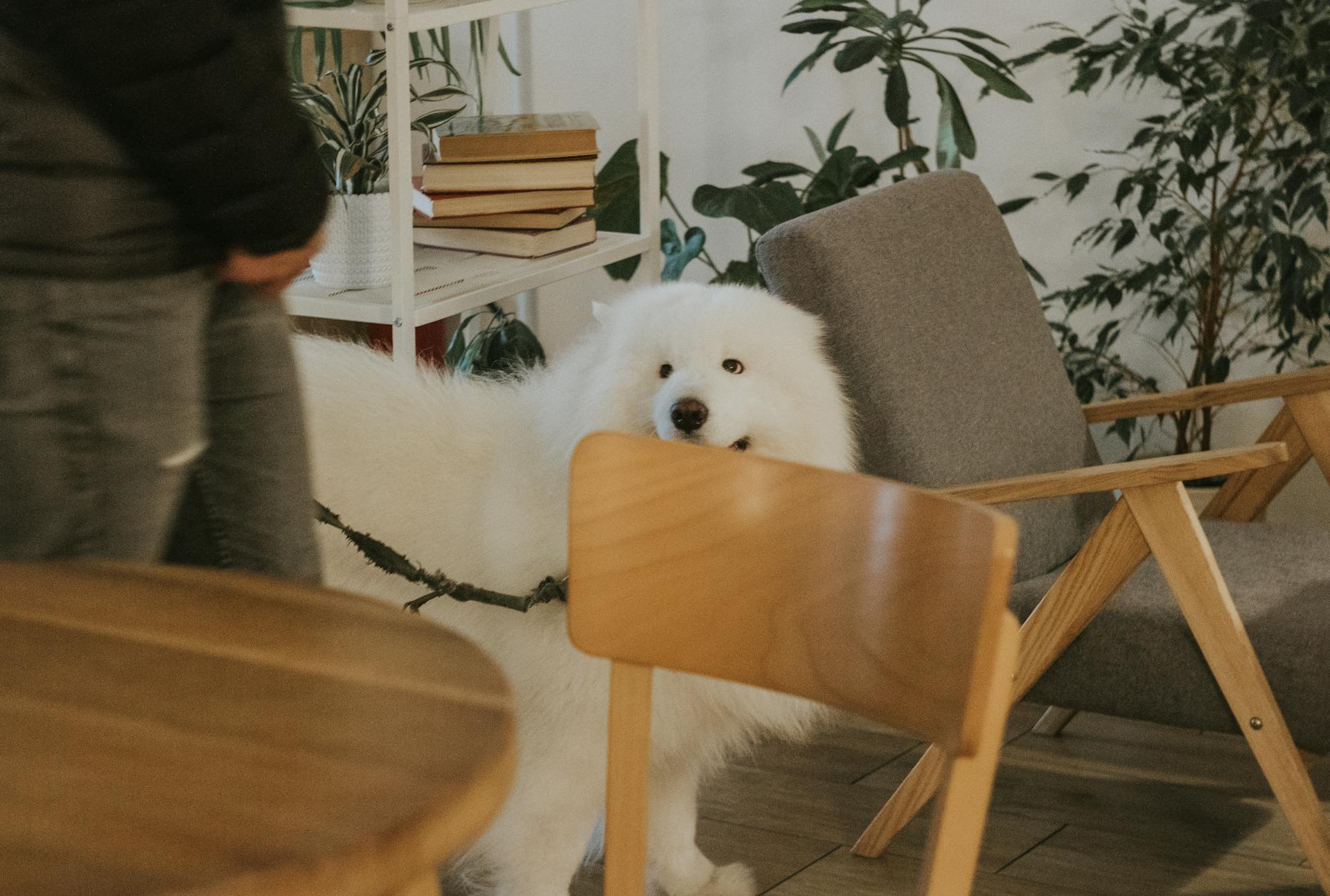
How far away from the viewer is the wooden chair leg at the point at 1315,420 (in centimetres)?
214

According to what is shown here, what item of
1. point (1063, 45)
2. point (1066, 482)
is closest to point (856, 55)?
point (1063, 45)

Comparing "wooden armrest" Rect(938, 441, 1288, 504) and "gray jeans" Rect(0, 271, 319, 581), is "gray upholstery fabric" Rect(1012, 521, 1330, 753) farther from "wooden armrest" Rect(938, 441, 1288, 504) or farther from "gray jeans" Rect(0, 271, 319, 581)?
"gray jeans" Rect(0, 271, 319, 581)

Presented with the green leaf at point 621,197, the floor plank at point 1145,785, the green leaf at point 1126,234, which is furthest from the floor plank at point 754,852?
the green leaf at point 1126,234

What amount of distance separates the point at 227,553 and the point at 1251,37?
2.29 m

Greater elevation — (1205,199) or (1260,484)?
(1205,199)

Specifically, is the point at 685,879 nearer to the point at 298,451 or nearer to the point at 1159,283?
the point at 298,451

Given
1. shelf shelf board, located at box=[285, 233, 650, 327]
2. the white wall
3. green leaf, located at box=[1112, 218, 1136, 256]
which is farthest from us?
the white wall

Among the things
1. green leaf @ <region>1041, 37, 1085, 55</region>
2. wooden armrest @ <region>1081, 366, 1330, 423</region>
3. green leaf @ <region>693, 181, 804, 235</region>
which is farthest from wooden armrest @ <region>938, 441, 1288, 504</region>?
green leaf @ <region>1041, 37, 1085, 55</region>

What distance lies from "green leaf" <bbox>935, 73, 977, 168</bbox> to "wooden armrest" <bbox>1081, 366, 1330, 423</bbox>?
690mm

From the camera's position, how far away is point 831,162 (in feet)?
9.12

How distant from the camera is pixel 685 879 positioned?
1.89 m

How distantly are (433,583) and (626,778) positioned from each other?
30.0 inches

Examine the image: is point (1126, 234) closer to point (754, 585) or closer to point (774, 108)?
point (774, 108)

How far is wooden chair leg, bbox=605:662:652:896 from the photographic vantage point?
0.98m
